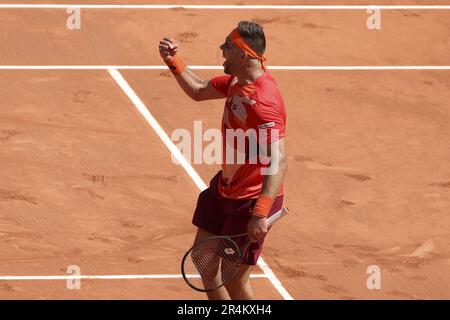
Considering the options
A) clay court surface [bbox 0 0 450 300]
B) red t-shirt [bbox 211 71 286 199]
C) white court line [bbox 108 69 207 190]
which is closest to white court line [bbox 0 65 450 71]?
clay court surface [bbox 0 0 450 300]

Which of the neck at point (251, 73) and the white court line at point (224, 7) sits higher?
the neck at point (251, 73)

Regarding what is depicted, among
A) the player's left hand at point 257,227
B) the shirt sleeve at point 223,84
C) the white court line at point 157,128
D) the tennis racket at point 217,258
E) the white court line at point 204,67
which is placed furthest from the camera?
the white court line at point 204,67

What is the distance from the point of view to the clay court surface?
42.0 ft

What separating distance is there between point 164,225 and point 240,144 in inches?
139

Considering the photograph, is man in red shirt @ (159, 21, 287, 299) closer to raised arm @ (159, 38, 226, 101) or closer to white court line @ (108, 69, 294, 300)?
raised arm @ (159, 38, 226, 101)

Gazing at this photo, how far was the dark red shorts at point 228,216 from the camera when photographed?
1024 cm

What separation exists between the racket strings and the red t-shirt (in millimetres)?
363

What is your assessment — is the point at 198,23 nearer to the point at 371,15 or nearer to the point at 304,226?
the point at 371,15

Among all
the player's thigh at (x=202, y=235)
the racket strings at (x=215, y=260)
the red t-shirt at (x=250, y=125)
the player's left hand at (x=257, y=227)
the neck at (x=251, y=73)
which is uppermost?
the neck at (x=251, y=73)

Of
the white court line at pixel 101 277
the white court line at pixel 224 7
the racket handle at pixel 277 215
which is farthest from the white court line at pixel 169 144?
the racket handle at pixel 277 215

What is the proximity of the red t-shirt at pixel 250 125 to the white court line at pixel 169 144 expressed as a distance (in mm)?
2224

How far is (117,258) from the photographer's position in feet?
42.2

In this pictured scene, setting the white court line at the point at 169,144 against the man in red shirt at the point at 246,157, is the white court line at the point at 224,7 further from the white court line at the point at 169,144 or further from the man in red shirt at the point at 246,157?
the man in red shirt at the point at 246,157

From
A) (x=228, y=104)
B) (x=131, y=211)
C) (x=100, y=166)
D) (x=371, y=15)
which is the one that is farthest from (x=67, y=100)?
(x=228, y=104)
